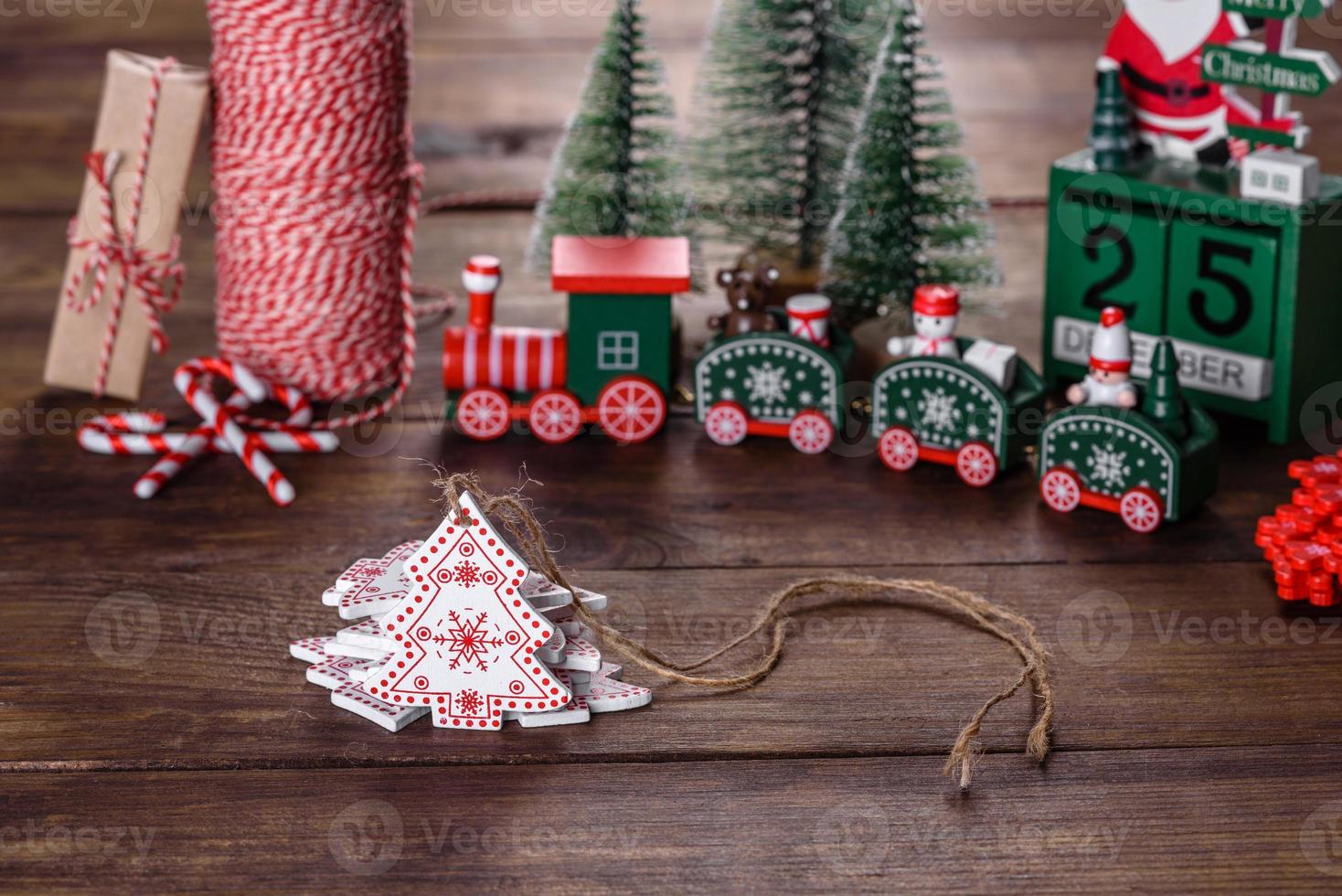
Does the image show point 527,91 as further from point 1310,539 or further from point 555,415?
point 1310,539

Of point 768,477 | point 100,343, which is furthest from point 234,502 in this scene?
point 768,477

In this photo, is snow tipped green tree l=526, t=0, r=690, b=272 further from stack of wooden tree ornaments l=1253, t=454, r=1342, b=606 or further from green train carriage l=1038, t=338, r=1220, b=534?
stack of wooden tree ornaments l=1253, t=454, r=1342, b=606

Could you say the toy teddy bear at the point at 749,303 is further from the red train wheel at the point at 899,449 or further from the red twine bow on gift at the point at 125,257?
the red twine bow on gift at the point at 125,257

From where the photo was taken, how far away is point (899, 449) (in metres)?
1.41

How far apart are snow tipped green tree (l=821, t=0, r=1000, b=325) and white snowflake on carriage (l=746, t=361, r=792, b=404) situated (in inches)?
8.3

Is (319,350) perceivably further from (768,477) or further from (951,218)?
(951,218)

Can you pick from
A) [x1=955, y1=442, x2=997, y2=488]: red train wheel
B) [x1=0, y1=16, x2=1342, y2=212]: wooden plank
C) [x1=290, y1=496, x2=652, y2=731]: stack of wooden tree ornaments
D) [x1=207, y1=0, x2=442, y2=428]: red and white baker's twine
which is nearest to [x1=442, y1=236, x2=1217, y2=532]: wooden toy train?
[x1=955, y1=442, x2=997, y2=488]: red train wheel

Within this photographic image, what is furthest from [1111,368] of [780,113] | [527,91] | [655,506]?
[527,91]

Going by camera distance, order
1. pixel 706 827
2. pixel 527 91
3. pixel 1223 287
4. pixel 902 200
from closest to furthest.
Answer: pixel 706 827 → pixel 1223 287 → pixel 902 200 → pixel 527 91

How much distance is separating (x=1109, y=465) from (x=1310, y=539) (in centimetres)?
17

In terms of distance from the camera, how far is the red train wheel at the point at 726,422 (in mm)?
1461

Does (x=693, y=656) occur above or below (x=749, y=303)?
below

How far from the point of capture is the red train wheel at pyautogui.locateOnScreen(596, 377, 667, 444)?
57.4 inches

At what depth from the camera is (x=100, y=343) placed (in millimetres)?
1537
